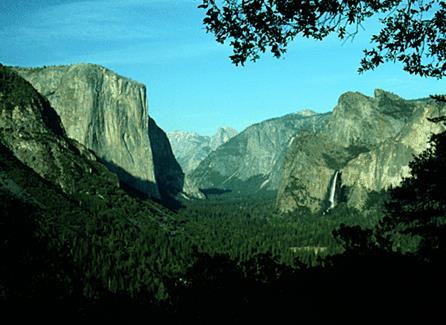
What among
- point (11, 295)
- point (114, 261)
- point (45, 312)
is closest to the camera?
point (45, 312)

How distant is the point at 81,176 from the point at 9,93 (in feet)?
147

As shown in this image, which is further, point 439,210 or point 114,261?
point 114,261

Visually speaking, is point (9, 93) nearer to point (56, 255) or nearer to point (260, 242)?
point (260, 242)

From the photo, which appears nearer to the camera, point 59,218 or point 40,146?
point 59,218

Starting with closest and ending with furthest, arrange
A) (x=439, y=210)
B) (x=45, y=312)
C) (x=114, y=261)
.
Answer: (x=45, y=312)
(x=439, y=210)
(x=114, y=261)

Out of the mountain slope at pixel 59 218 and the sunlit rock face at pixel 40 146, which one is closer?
the mountain slope at pixel 59 218

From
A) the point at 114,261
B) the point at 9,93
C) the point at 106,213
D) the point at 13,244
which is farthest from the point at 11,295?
the point at 9,93

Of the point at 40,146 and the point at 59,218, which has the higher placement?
the point at 40,146

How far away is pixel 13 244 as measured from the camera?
1738 cm

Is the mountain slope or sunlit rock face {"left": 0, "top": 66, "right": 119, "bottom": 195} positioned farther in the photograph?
sunlit rock face {"left": 0, "top": 66, "right": 119, "bottom": 195}

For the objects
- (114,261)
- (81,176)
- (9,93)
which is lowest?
(114,261)

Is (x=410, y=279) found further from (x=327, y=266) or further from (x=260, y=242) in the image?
(x=260, y=242)

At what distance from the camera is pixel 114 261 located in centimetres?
10356

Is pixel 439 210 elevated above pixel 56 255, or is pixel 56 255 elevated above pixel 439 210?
pixel 439 210
